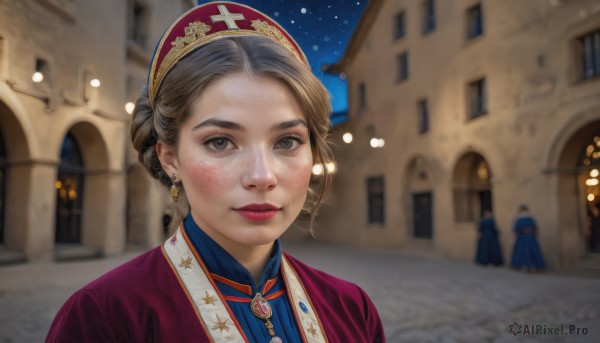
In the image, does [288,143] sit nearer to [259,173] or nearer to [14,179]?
[259,173]

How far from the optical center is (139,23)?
4.40 m

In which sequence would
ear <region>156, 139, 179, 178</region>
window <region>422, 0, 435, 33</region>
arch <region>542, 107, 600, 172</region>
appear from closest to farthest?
ear <region>156, 139, 179, 178</region> → arch <region>542, 107, 600, 172</region> → window <region>422, 0, 435, 33</region>

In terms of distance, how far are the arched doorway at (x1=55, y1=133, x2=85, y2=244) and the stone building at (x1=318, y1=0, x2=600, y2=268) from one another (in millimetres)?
2796

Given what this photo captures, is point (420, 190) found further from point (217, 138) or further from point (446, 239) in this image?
point (217, 138)

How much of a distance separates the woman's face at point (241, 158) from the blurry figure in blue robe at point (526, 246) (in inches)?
313

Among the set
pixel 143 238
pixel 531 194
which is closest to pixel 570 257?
pixel 531 194

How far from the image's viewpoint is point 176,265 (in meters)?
1.07

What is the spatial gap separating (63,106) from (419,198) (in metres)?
10.6

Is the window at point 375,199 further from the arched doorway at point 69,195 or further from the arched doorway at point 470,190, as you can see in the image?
the arched doorway at point 69,195

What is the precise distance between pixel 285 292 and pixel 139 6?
4.06 meters

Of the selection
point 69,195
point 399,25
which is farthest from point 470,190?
point 69,195

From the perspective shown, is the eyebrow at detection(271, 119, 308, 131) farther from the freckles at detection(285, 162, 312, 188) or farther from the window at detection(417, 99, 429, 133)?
the window at detection(417, 99, 429, 133)

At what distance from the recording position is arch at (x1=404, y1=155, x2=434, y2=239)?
12.0m

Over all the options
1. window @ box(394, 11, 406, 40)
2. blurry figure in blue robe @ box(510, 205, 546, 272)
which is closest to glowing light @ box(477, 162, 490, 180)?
blurry figure in blue robe @ box(510, 205, 546, 272)
